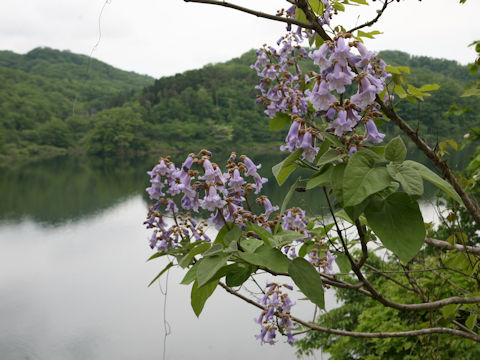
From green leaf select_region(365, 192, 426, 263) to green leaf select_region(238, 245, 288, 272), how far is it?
8.8 inches

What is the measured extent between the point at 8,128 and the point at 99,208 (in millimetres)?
56964

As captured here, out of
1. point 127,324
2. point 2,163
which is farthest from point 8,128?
point 127,324

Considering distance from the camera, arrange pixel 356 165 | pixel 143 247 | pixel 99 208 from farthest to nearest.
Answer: pixel 99 208 → pixel 143 247 → pixel 356 165

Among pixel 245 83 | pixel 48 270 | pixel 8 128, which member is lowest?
pixel 48 270

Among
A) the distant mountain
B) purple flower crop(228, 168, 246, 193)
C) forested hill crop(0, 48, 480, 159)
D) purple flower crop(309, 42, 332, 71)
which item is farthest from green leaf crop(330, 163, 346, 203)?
the distant mountain

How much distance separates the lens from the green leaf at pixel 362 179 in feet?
2.10

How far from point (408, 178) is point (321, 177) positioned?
0.62 ft

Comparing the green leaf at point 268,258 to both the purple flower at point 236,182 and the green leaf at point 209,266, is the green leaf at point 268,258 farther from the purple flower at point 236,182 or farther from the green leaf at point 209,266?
the purple flower at point 236,182

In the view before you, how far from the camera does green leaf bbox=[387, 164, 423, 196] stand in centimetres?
65

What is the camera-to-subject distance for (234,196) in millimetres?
1445

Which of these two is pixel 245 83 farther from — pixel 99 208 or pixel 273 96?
pixel 273 96

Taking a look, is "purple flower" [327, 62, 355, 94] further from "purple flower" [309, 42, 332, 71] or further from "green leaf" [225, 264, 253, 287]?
"green leaf" [225, 264, 253, 287]

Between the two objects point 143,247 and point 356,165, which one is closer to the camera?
point 356,165

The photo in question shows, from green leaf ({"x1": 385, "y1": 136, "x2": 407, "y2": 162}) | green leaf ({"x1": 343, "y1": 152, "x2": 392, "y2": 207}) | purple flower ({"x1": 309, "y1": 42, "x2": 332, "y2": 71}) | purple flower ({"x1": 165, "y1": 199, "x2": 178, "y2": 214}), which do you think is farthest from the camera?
purple flower ({"x1": 165, "y1": 199, "x2": 178, "y2": 214})
